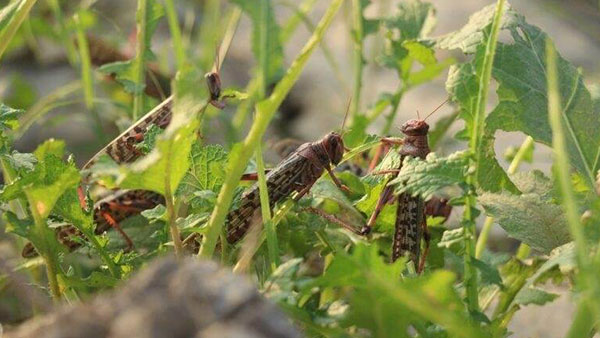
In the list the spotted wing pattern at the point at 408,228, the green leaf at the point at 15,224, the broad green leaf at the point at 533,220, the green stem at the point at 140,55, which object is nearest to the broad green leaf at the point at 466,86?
the broad green leaf at the point at 533,220

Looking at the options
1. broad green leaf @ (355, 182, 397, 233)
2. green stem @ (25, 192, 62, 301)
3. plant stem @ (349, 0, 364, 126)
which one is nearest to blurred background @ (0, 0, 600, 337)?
plant stem @ (349, 0, 364, 126)

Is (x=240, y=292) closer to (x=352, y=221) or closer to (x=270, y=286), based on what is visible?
(x=270, y=286)

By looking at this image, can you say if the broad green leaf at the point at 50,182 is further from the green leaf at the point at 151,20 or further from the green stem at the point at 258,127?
the green leaf at the point at 151,20

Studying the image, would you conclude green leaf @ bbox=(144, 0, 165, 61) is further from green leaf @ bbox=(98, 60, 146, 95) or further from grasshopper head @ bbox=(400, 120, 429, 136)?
grasshopper head @ bbox=(400, 120, 429, 136)

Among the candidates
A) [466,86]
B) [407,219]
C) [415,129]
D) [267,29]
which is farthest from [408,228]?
[267,29]

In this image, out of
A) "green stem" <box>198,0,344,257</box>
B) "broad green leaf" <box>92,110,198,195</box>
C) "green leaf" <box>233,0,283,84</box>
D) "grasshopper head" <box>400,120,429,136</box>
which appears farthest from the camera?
"grasshopper head" <box>400,120,429,136</box>

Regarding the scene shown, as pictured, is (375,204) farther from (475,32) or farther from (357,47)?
(357,47)

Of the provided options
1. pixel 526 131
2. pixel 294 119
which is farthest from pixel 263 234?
pixel 294 119
